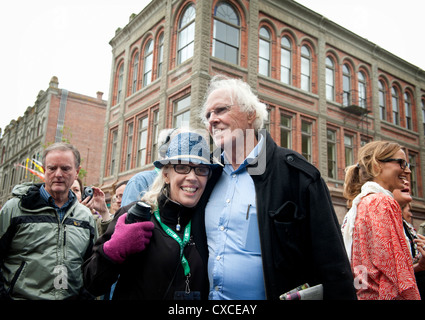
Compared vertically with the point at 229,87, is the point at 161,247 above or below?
below

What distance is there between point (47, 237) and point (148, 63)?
1687 centimetres

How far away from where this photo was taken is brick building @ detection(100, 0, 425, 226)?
1521 cm

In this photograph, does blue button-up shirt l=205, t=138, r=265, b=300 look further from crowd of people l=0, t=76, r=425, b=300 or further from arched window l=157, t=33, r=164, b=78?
arched window l=157, t=33, r=164, b=78

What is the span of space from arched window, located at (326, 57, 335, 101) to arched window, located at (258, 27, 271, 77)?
4.43 meters

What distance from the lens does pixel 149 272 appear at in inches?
75.9

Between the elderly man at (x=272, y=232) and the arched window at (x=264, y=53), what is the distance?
14.8 meters

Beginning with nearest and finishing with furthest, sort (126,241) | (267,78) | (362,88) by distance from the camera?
(126,241) → (267,78) → (362,88)

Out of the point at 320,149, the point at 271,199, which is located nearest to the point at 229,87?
the point at 271,199

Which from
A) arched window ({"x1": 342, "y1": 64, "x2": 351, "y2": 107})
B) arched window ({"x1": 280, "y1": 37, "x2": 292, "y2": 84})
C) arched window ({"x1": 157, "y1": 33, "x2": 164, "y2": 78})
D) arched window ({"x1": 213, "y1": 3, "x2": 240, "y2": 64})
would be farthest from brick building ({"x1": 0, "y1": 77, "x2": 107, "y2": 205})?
arched window ({"x1": 342, "y1": 64, "x2": 351, "y2": 107})

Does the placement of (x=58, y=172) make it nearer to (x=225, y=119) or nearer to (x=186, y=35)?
(x=225, y=119)

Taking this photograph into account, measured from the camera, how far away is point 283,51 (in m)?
17.5

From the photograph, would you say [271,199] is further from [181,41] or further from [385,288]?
[181,41]

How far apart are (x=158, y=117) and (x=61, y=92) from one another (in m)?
18.9

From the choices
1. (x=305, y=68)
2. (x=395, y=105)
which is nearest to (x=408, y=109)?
(x=395, y=105)
